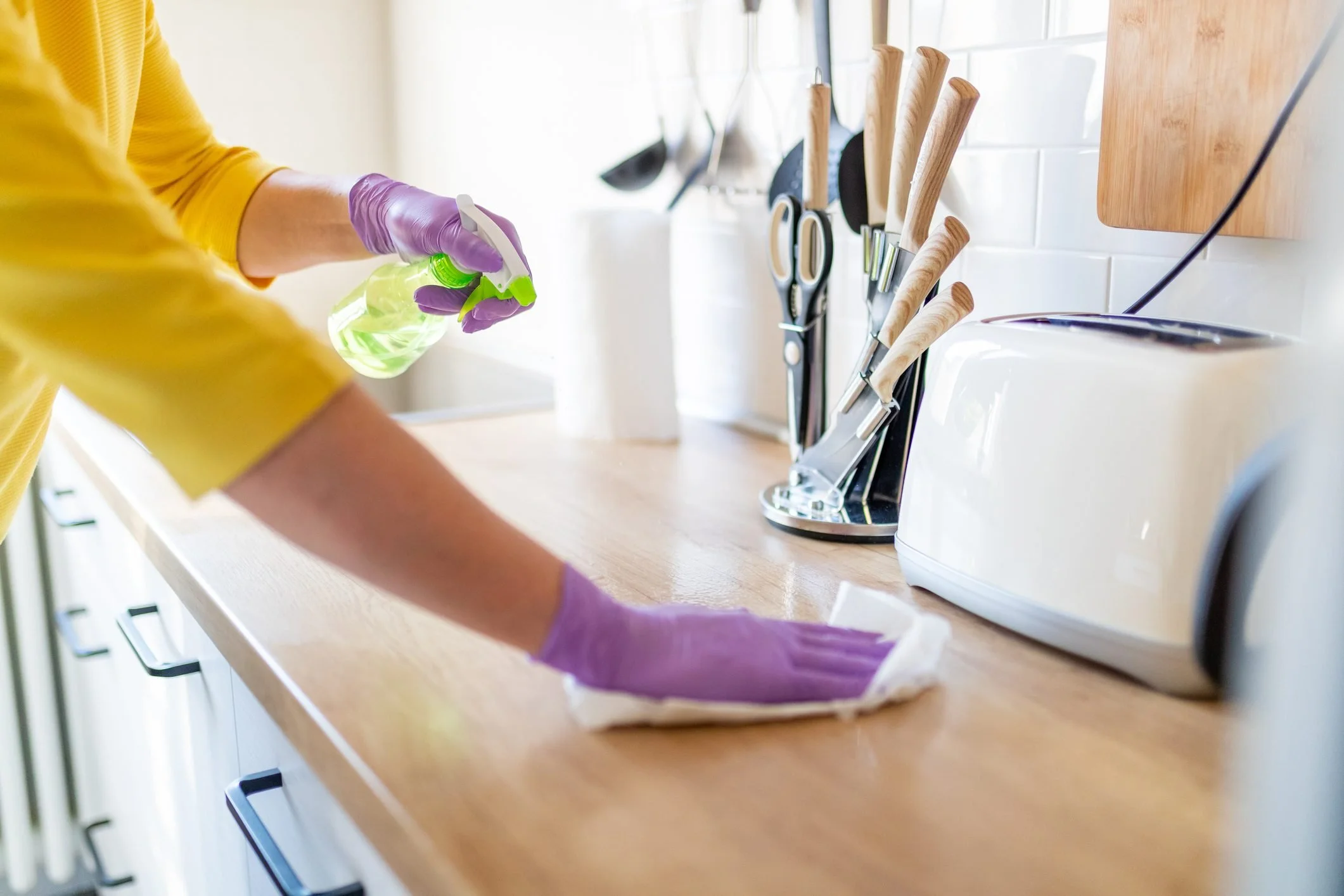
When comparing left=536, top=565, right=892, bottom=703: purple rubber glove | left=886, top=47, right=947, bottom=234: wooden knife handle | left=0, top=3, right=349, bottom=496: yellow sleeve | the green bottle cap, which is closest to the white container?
the green bottle cap

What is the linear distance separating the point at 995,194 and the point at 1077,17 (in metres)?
0.15

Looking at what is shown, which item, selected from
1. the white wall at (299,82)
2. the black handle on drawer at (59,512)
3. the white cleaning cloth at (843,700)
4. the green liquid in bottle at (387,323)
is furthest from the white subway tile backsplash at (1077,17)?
the white wall at (299,82)

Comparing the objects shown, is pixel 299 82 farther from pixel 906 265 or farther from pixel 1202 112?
pixel 1202 112

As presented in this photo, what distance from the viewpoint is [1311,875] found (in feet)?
0.76

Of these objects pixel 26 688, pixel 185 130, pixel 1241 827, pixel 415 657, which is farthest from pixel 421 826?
pixel 26 688

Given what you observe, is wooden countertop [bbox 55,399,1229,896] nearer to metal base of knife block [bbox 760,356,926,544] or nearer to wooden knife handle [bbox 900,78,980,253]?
metal base of knife block [bbox 760,356,926,544]

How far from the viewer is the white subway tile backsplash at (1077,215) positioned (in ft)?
2.89

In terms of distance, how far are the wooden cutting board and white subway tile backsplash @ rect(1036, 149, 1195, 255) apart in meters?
0.04

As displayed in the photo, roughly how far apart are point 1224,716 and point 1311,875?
0.47 meters

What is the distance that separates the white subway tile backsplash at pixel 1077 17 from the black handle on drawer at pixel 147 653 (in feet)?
2.79

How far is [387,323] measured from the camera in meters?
1.16

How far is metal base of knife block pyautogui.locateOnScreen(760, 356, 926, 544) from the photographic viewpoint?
0.95 metres

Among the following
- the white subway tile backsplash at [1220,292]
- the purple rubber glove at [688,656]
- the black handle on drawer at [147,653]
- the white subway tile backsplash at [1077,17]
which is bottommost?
the black handle on drawer at [147,653]

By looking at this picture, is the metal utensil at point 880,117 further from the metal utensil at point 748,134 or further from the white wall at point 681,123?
the metal utensil at point 748,134
